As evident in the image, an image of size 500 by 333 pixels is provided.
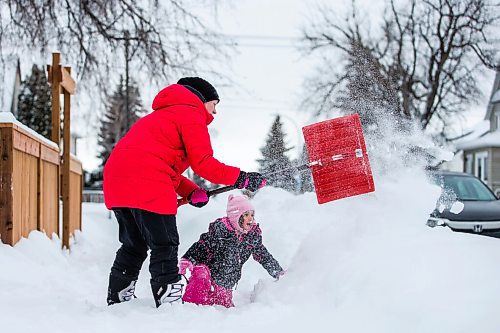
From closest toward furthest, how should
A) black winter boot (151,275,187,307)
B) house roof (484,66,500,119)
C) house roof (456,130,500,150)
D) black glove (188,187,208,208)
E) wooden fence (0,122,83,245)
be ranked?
black winter boot (151,275,187,307) < black glove (188,187,208,208) < wooden fence (0,122,83,245) < house roof (456,130,500,150) < house roof (484,66,500,119)

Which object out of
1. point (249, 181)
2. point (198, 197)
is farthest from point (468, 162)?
point (249, 181)

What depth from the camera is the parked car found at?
24.6ft

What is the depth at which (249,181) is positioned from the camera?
11.1 ft

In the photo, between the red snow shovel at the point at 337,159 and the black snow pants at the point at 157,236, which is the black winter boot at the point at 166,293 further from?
the red snow shovel at the point at 337,159

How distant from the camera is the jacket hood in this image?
3305 mm

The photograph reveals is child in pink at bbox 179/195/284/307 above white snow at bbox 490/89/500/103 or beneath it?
beneath

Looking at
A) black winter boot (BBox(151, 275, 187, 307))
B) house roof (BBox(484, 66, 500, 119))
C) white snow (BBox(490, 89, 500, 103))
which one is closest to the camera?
black winter boot (BBox(151, 275, 187, 307))

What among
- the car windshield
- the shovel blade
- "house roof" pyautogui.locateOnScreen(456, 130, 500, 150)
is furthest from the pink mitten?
"house roof" pyautogui.locateOnScreen(456, 130, 500, 150)

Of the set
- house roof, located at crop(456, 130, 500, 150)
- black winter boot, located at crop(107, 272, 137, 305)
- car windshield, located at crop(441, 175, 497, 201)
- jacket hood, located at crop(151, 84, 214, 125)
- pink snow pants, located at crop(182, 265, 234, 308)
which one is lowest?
pink snow pants, located at crop(182, 265, 234, 308)

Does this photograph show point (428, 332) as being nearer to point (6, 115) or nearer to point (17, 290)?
point (17, 290)

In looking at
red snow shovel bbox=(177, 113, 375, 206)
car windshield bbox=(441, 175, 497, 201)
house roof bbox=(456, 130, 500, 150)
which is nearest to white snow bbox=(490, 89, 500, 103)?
house roof bbox=(456, 130, 500, 150)

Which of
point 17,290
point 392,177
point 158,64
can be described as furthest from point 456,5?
point 17,290

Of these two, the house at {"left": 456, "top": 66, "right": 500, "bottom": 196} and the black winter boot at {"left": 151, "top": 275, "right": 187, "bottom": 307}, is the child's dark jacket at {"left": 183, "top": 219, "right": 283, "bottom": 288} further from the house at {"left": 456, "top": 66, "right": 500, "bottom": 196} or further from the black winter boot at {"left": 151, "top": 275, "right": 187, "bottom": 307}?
the house at {"left": 456, "top": 66, "right": 500, "bottom": 196}

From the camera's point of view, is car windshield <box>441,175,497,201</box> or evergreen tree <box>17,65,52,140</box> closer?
car windshield <box>441,175,497,201</box>
